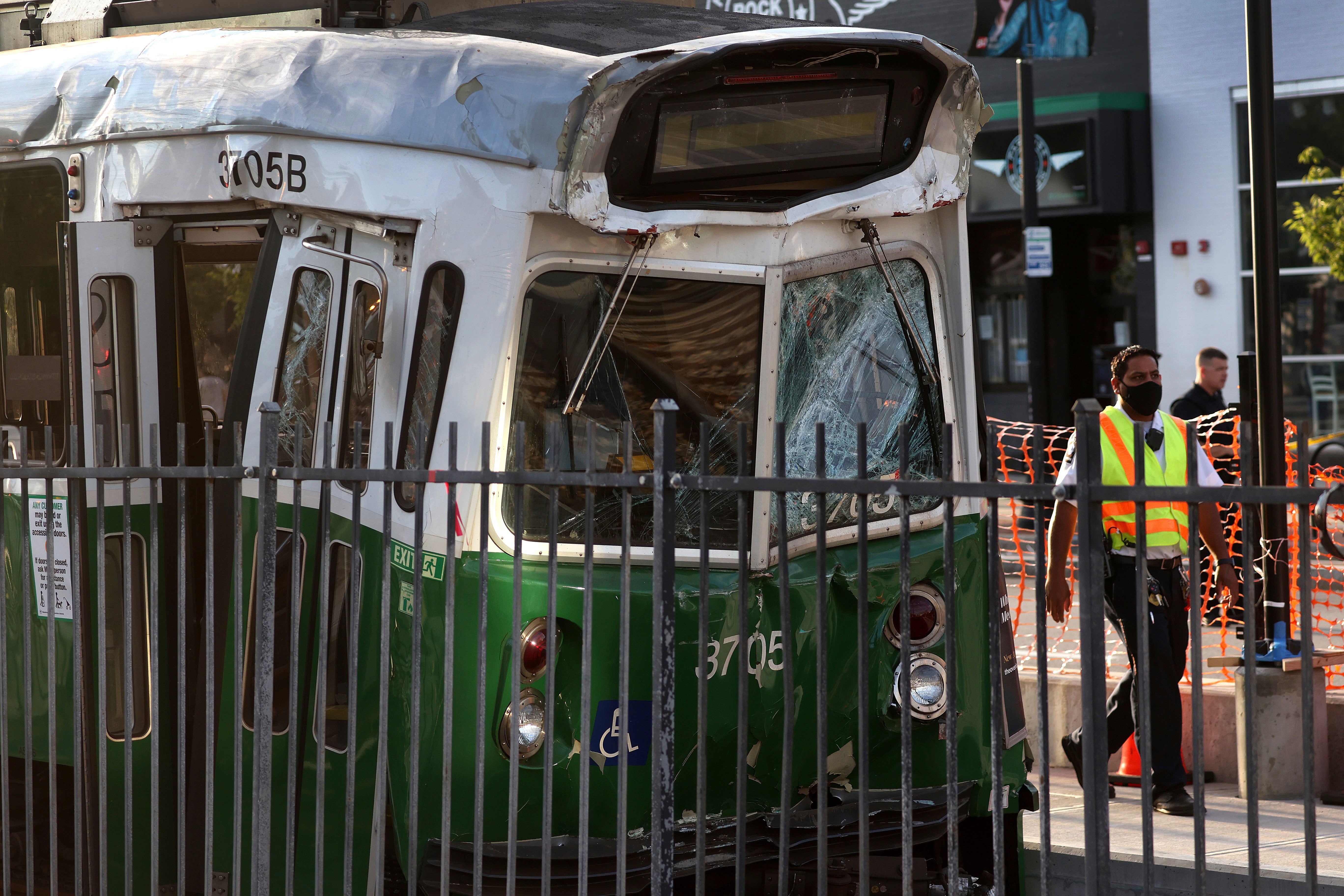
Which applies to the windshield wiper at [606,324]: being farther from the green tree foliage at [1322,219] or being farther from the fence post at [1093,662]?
→ the green tree foliage at [1322,219]

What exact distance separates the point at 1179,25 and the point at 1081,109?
1.39 m

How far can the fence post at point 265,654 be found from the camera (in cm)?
382

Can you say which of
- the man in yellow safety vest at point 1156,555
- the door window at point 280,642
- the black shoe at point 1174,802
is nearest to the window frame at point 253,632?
the door window at point 280,642

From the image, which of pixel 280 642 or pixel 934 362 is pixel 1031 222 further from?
pixel 280 642

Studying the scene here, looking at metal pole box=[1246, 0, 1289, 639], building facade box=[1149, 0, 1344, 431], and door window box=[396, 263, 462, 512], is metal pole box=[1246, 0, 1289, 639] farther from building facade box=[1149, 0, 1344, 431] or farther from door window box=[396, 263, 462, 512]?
building facade box=[1149, 0, 1344, 431]

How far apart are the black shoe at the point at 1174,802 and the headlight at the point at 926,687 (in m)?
1.87

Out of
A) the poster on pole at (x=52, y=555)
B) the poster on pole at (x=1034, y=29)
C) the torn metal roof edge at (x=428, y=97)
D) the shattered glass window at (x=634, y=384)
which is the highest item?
the poster on pole at (x=1034, y=29)

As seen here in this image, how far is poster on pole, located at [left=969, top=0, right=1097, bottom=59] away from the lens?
15.7 m

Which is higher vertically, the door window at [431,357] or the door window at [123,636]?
the door window at [431,357]

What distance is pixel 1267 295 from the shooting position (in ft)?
22.0

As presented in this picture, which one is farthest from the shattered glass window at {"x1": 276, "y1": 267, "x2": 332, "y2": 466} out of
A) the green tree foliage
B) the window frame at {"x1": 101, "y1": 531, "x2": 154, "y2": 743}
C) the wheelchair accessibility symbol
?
the green tree foliage

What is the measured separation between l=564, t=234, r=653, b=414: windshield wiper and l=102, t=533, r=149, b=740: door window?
4.58 feet

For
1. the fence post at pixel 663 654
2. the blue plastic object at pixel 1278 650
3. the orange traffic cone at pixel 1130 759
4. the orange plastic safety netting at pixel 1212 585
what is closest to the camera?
the fence post at pixel 663 654

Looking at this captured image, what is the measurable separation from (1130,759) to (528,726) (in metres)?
3.68
